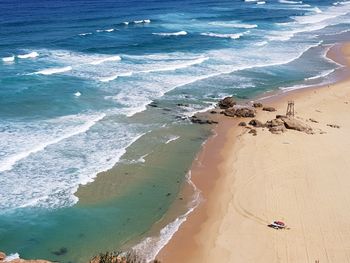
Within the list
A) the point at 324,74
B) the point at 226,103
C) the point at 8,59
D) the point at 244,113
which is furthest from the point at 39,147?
the point at 324,74

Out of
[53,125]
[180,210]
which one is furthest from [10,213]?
[53,125]

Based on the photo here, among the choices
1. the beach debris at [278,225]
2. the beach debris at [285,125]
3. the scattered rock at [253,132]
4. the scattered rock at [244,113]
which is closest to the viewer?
the beach debris at [278,225]

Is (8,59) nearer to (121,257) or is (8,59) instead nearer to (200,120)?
(200,120)

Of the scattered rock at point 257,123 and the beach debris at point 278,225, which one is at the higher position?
the beach debris at point 278,225

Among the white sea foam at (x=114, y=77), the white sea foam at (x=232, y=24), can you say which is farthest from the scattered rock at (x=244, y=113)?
the white sea foam at (x=232, y=24)

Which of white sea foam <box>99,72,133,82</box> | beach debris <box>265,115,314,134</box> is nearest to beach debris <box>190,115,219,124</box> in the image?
beach debris <box>265,115,314,134</box>

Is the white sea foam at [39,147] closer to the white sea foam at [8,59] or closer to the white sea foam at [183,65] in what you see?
the white sea foam at [183,65]

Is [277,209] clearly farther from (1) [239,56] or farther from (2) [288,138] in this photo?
(1) [239,56]
